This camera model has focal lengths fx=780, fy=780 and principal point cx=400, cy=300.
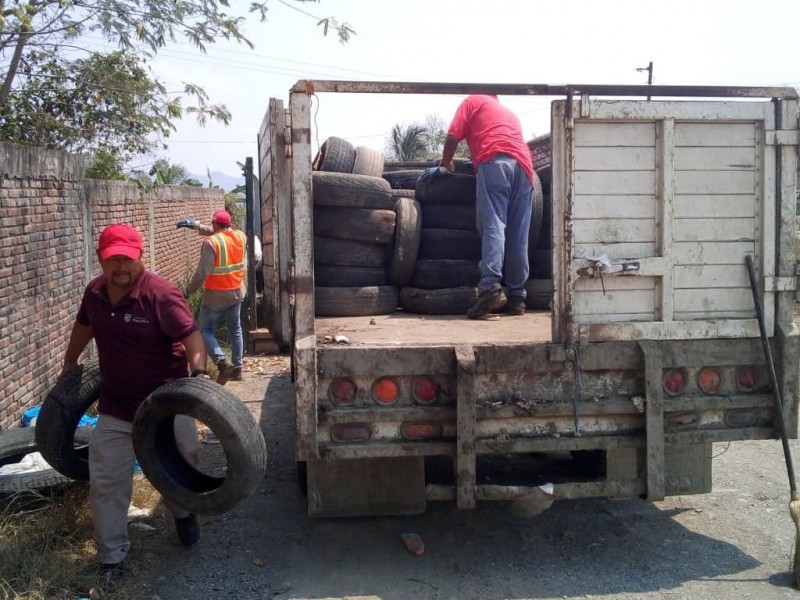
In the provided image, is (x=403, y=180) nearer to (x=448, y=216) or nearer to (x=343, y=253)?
(x=448, y=216)

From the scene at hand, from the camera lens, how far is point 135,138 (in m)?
10.1

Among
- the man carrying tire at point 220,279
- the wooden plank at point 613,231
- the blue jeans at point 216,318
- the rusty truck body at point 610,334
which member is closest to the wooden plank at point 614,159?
the rusty truck body at point 610,334

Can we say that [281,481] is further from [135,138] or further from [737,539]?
[135,138]

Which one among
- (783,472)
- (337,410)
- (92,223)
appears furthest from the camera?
(92,223)

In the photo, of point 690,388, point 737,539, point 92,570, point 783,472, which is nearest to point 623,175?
point 690,388

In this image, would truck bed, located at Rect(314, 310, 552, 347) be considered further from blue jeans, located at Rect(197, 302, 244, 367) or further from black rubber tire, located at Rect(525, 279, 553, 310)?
blue jeans, located at Rect(197, 302, 244, 367)

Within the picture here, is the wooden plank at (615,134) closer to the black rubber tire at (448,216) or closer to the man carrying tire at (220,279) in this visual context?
the black rubber tire at (448,216)

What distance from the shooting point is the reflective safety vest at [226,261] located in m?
7.46

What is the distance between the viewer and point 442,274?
205 inches

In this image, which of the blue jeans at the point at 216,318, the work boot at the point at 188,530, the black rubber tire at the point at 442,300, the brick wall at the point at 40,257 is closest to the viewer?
the work boot at the point at 188,530

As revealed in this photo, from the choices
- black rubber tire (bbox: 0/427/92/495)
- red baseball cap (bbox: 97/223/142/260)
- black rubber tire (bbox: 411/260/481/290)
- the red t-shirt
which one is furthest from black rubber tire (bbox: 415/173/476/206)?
black rubber tire (bbox: 0/427/92/495)

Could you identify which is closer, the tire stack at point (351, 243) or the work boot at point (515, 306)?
the tire stack at point (351, 243)

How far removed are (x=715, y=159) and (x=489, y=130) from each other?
166 cm

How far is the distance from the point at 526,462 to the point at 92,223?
17.0 feet
